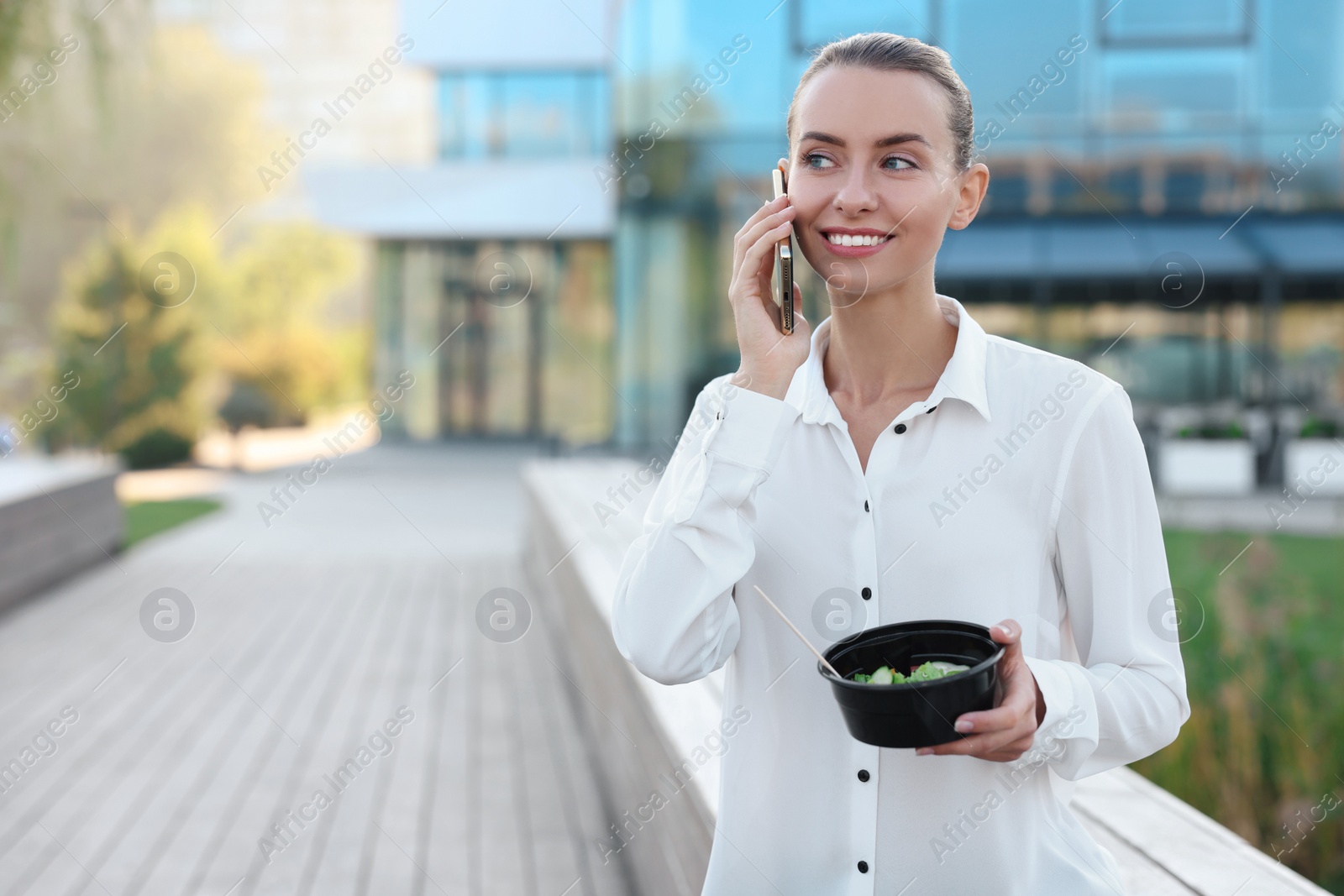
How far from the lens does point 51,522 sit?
401 inches

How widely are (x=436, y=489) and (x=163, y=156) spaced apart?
25.2 m

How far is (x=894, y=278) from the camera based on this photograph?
1.75 metres

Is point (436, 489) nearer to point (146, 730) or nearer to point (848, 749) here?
point (146, 730)

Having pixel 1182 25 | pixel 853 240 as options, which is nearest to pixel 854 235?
pixel 853 240

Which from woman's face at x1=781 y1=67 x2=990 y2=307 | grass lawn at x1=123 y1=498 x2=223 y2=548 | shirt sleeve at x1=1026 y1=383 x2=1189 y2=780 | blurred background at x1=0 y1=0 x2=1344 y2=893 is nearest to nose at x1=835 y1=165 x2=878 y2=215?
woman's face at x1=781 y1=67 x2=990 y2=307

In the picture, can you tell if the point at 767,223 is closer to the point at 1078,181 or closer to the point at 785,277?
the point at 785,277

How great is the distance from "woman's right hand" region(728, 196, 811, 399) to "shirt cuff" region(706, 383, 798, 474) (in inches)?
1.2

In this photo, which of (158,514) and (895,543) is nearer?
(895,543)

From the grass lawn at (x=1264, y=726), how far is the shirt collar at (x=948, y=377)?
9.50 ft

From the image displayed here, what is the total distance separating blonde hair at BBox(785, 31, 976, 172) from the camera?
1667 millimetres

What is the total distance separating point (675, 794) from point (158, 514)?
14.1 m

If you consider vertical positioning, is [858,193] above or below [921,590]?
above

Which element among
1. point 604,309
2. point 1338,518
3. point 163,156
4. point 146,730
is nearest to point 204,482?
point 604,309

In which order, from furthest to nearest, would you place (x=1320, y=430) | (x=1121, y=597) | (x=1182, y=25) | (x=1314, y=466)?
(x=1182, y=25), (x=1320, y=430), (x=1314, y=466), (x=1121, y=597)
